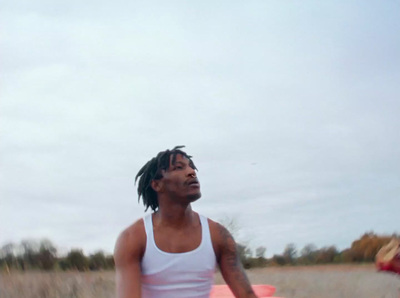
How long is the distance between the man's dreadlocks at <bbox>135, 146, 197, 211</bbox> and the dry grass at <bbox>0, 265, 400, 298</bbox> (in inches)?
124

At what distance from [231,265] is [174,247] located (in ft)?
1.40

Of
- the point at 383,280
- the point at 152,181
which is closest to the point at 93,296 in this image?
the point at 152,181

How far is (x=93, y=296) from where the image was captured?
7.63 m

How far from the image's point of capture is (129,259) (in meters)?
4.23

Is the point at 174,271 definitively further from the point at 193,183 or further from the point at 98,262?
the point at 98,262

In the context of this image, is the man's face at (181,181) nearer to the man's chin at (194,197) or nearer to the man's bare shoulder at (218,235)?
the man's chin at (194,197)

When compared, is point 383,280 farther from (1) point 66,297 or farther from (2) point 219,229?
(2) point 219,229

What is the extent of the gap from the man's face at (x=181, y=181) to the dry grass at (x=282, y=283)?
3443 millimetres

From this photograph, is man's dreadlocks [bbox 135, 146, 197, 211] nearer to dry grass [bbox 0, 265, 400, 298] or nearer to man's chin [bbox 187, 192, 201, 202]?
man's chin [bbox 187, 192, 201, 202]

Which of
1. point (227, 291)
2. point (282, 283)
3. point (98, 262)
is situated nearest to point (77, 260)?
point (98, 262)

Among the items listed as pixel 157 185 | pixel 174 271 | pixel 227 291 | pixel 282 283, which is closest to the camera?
pixel 174 271

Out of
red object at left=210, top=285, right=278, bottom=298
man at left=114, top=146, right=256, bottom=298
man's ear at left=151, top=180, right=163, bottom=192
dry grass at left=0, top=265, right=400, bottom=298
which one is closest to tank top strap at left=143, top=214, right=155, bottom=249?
man at left=114, top=146, right=256, bottom=298

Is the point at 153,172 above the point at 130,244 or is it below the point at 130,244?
above

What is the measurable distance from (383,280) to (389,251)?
776 centimetres
